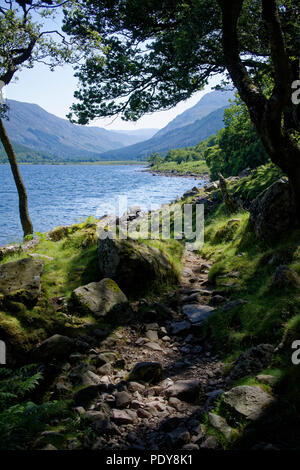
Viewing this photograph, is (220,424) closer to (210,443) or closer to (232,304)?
(210,443)

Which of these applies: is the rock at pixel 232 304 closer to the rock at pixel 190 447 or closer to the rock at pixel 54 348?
the rock at pixel 54 348

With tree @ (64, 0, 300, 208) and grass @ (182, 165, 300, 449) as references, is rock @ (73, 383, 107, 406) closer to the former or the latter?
grass @ (182, 165, 300, 449)

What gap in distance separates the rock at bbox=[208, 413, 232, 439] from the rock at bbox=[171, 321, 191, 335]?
2.75 m

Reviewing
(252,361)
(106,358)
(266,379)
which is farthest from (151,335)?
(266,379)

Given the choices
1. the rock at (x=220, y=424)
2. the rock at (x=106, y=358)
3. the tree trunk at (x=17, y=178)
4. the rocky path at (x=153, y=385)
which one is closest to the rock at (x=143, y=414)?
the rocky path at (x=153, y=385)

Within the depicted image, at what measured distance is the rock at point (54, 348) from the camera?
489 cm

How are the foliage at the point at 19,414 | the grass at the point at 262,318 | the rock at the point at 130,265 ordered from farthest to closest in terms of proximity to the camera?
the rock at the point at 130,265 → the grass at the point at 262,318 → the foliage at the point at 19,414

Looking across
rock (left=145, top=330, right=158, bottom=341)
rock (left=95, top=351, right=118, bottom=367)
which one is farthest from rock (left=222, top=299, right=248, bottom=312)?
rock (left=95, top=351, right=118, bottom=367)

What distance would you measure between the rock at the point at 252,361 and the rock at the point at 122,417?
5.12 feet

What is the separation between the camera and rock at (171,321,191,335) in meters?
6.25

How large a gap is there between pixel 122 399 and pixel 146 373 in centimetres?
70
